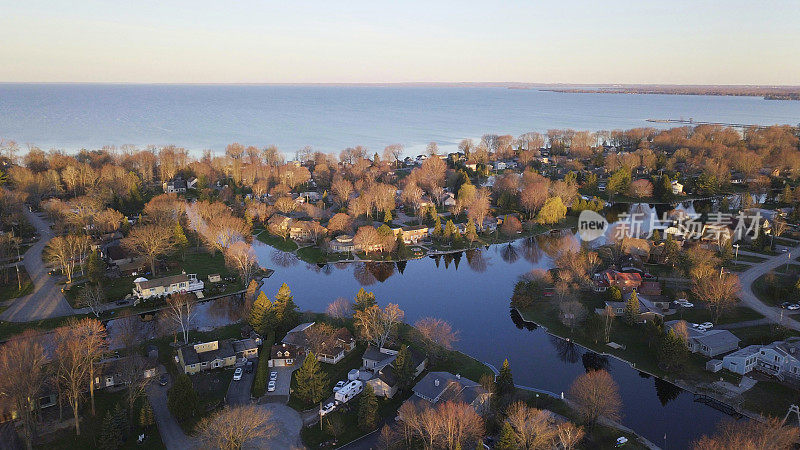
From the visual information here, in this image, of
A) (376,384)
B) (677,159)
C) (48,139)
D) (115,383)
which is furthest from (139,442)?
(48,139)

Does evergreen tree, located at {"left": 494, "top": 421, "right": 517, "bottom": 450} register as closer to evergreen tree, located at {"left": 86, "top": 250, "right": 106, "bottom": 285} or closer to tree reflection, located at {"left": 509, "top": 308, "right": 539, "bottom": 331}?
tree reflection, located at {"left": 509, "top": 308, "right": 539, "bottom": 331}

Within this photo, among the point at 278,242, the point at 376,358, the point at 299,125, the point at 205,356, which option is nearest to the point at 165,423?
the point at 205,356

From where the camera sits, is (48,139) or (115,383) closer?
(115,383)

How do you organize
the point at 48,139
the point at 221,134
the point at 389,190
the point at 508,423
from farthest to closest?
the point at 221,134, the point at 48,139, the point at 389,190, the point at 508,423

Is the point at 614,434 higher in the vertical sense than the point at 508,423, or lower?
lower

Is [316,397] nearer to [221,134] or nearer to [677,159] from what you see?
[677,159]

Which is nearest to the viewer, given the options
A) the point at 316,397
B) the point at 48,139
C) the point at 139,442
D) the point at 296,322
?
the point at 139,442

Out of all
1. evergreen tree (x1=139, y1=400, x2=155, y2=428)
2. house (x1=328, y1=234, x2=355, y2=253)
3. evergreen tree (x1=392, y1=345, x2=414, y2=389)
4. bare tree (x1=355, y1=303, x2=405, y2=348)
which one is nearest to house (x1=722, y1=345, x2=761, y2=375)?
evergreen tree (x1=392, y1=345, x2=414, y2=389)

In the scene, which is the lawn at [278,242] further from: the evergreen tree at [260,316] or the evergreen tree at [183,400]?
the evergreen tree at [183,400]
